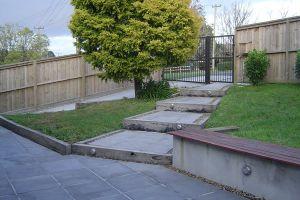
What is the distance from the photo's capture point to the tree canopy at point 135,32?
36.8ft

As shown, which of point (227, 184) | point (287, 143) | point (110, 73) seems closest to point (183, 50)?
point (110, 73)

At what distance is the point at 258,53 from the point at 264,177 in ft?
26.3

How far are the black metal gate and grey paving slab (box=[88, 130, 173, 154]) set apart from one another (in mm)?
6727

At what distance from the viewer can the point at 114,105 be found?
38.6ft

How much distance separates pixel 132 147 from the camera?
7.03 metres

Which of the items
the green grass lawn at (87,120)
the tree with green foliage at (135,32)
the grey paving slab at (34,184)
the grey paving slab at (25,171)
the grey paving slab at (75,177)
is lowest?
the grey paving slab at (34,184)

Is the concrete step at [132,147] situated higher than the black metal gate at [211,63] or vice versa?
the black metal gate at [211,63]

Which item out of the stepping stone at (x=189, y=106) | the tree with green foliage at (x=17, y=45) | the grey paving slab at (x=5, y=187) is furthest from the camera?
the tree with green foliage at (x=17, y=45)

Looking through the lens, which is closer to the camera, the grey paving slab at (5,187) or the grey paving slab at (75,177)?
the grey paving slab at (5,187)

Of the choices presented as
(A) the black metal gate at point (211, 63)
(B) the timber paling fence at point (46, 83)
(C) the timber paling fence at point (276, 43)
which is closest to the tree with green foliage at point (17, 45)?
(B) the timber paling fence at point (46, 83)

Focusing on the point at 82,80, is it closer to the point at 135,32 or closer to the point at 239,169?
the point at 135,32

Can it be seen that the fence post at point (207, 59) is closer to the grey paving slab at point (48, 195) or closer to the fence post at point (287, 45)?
the fence post at point (287, 45)

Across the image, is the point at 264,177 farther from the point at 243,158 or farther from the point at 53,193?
the point at 53,193

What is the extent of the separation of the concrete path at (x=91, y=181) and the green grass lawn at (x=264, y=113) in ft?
5.55
